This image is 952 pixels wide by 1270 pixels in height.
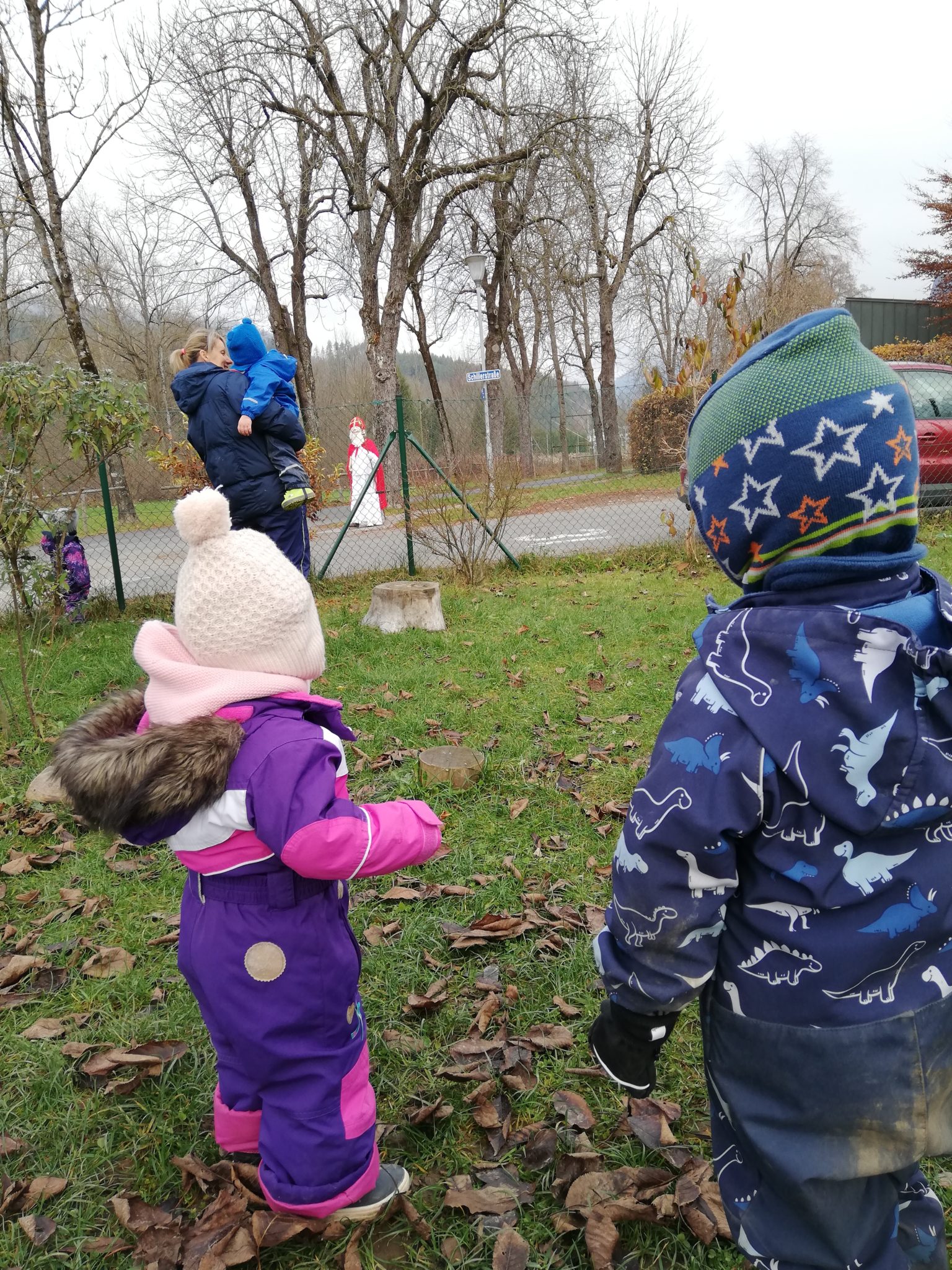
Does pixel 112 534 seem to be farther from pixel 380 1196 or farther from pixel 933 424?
pixel 933 424

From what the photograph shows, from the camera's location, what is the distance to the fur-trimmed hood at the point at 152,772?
4.67 feet

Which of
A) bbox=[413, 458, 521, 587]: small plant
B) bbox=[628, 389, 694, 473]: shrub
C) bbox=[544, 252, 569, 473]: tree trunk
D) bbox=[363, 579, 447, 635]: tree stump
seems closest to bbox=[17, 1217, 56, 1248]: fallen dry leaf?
bbox=[363, 579, 447, 635]: tree stump

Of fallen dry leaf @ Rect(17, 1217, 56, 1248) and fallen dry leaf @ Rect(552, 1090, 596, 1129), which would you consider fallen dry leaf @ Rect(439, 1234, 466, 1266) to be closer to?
fallen dry leaf @ Rect(552, 1090, 596, 1129)

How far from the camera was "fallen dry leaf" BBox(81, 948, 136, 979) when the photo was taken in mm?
2602

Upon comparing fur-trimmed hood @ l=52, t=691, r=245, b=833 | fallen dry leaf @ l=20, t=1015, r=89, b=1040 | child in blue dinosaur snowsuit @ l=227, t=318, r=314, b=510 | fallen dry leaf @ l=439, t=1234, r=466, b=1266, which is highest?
child in blue dinosaur snowsuit @ l=227, t=318, r=314, b=510

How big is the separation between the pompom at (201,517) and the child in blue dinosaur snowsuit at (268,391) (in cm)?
400

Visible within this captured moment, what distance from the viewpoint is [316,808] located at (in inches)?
56.6

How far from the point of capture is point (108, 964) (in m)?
2.64

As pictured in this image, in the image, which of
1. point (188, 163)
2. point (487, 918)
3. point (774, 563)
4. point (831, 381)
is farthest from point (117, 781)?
point (188, 163)

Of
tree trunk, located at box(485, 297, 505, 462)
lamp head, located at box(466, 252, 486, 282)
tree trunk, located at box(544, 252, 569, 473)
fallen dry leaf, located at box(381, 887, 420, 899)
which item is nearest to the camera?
fallen dry leaf, located at box(381, 887, 420, 899)

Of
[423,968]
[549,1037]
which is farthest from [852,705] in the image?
[423,968]

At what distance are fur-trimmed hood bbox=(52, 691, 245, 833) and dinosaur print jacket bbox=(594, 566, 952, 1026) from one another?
28.9 inches

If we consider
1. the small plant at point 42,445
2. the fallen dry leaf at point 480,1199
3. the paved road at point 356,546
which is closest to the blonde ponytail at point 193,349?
the small plant at point 42,445

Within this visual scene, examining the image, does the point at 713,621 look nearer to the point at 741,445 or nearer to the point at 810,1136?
the point at 741,445
